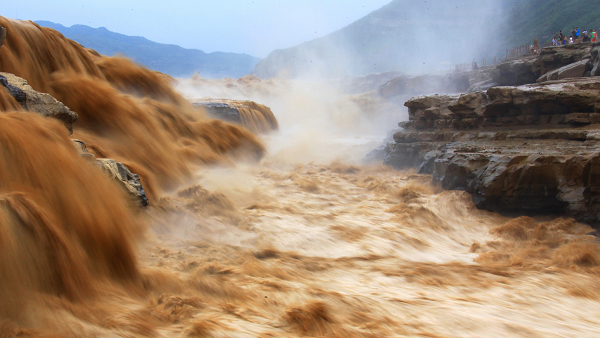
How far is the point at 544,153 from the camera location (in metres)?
4.69

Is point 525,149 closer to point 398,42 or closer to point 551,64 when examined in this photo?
point 551,64

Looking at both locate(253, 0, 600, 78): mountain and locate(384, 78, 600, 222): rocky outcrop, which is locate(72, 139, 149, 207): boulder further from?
locate(253, 0, 600, 78): mountain

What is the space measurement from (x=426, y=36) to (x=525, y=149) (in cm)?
8296

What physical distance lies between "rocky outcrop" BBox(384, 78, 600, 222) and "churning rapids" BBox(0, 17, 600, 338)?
283 millimetres

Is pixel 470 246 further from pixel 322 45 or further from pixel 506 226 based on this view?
pixel 322 45

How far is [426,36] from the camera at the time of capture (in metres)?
78.7

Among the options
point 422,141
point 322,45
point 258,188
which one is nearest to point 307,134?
point 422,141

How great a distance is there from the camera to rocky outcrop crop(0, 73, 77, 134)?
3271 millimetres

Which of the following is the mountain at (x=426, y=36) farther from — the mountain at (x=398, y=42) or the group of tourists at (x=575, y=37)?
the group of tourists at (x=575, y=37)

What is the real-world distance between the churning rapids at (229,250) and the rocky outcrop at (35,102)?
14 cm

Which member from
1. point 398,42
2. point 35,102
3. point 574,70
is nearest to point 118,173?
point 35,102

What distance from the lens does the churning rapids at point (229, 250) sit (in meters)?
1.95

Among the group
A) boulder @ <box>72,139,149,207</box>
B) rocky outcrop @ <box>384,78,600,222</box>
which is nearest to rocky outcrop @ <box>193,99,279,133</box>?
rocky outcrop @ <box>384,78,600,222</box>

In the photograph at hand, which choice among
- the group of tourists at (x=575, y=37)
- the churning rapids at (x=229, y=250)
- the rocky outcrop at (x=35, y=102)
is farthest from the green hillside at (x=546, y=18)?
the rocky outcrop at (x=35, y=102)
